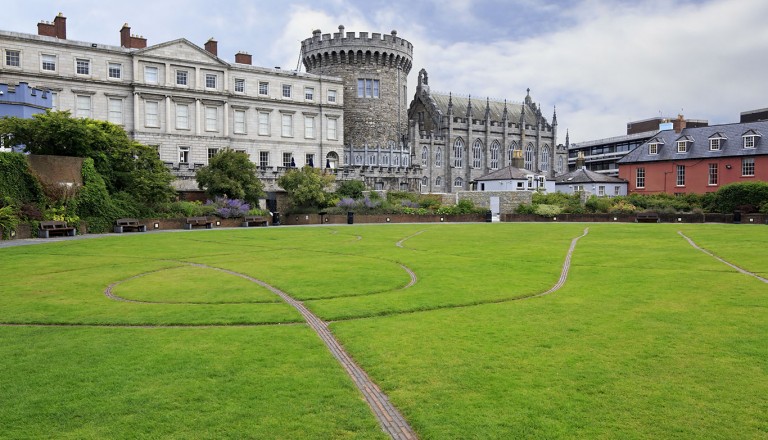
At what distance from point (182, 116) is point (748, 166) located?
54833 millimetres

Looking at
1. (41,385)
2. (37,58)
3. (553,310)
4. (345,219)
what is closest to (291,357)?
(41,385)

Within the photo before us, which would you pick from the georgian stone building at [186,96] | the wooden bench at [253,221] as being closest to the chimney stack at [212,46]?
the georgian stone building at [186,96]

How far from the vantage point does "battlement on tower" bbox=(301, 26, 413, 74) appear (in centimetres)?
6731

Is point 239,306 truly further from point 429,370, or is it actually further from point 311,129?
point 311,129

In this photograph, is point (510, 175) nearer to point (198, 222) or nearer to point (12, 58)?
point (198, 222)

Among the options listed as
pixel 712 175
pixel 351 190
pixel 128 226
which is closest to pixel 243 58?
pixel 351 190

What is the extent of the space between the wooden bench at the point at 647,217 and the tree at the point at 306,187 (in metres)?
25.5

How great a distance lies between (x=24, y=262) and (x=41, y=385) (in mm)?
13596

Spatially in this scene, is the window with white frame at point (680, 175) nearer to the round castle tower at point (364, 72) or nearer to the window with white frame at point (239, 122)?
the round castle tower at point (364, 72)

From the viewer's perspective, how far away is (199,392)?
7.43m

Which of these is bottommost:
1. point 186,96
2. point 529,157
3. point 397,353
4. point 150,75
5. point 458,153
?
point 397,353

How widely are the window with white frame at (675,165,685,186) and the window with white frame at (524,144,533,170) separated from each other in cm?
3275

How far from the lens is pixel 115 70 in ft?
174

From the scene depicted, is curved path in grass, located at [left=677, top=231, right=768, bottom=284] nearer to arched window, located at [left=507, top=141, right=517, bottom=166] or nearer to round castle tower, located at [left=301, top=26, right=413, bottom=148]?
round castle tower, located at [left=301, top=26, right=413, bottom=148]
